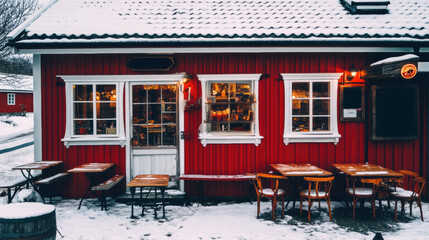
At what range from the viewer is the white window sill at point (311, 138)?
7352mm

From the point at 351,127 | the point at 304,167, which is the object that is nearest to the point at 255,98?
the point at 304,167

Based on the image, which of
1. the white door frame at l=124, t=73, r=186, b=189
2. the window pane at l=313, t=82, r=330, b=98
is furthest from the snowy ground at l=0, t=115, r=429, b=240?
the window pane at l=313, t=82, r=330, b=98

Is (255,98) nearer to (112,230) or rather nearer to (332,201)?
(332,201)

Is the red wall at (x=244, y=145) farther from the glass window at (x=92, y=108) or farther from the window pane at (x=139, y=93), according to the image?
the window pane at (x=139, y=93)

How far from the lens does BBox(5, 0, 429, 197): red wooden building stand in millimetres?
7246

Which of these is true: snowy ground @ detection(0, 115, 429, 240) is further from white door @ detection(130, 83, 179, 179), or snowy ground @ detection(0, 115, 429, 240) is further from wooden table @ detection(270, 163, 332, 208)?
white door @ detection(130, 83, 179, 179)

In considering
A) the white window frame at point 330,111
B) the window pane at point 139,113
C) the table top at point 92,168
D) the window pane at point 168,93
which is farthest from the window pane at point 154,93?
the white window frame at point 330,111

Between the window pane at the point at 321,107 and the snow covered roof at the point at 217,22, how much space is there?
1.42m

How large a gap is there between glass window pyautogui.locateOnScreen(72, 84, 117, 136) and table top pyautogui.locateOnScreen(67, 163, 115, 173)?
31.3 inches

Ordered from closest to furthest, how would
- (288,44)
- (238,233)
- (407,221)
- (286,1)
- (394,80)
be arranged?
(238,233) → (407,221) → (288,44) → (394,80) → (286,1)

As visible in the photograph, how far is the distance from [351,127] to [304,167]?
1625 millimetres

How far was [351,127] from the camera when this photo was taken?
24.4 feet

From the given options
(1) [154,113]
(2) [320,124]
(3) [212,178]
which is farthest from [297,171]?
(1) [154,113]

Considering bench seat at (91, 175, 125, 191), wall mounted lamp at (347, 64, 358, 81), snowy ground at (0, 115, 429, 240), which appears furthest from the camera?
wall mounted lamp at (347, 64, 358, 81)
